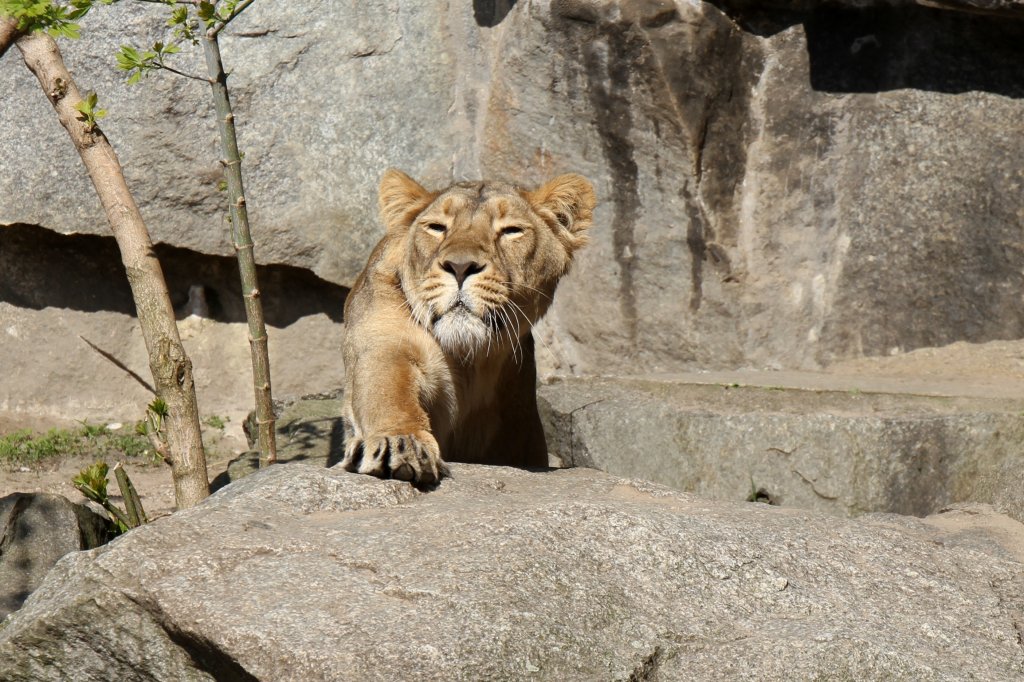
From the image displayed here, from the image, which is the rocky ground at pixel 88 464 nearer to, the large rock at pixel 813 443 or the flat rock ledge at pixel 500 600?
the large rock at pixel 813 443

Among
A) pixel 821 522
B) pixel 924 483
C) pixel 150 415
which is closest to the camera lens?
pixel 821 522

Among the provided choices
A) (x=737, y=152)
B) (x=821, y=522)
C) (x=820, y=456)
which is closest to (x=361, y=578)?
(x=821, y=522)

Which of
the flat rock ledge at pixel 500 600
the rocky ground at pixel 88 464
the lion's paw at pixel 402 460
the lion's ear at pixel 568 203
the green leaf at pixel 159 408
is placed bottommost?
the rocky ground at pixel 88 464

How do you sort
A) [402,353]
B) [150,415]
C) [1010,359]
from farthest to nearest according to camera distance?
[1010,359]
[150,415]
[402,353]

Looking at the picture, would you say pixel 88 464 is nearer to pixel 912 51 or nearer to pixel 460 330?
pixel 460 330

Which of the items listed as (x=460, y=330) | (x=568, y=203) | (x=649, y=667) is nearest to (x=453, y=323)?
(x=460, y=330)

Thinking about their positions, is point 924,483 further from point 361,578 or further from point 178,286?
point 178,286

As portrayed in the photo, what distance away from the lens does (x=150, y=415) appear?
6633 millimetres

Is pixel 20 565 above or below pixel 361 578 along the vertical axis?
below

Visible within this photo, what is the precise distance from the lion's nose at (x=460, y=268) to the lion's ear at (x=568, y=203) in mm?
957

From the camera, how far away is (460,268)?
5.72 meters

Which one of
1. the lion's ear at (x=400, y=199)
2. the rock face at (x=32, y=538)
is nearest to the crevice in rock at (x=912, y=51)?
the lion's ear at (x=400, y=199)

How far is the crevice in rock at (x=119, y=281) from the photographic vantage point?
1025 centimetres

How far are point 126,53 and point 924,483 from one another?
5225 millimetres
